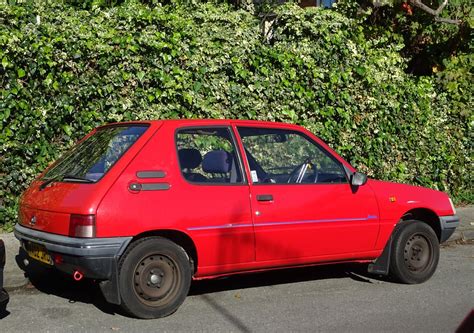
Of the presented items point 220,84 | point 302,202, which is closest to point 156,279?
point 302,202

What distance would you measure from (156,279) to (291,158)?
1949 millimetres

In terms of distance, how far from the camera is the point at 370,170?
10.5m

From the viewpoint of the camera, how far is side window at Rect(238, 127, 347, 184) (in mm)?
5969

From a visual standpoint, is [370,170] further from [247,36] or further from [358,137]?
[247,36]

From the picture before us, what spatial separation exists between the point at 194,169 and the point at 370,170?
5623mm

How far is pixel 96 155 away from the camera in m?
5.43

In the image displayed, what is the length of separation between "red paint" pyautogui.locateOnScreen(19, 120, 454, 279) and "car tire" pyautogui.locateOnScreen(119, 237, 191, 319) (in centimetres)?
16

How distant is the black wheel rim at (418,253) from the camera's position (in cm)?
652

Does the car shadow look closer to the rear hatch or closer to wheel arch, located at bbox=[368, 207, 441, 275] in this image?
wheel arch, located at bbox=[368, 207, 441, 275]

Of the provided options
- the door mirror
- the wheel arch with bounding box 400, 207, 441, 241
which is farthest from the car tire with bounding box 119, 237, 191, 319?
the wheel arch with bounding box 400, 207, 441, 241

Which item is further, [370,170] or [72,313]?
[370,170]

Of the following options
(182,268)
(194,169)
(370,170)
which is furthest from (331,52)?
Result: (182,268)

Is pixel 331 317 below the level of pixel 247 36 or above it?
below

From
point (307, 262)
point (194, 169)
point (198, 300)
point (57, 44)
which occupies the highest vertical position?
point (57, 44)
